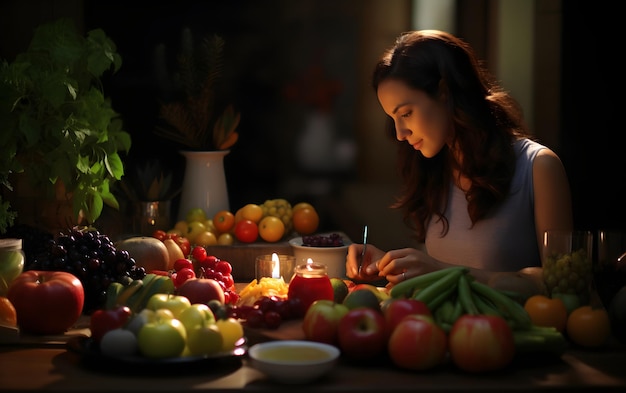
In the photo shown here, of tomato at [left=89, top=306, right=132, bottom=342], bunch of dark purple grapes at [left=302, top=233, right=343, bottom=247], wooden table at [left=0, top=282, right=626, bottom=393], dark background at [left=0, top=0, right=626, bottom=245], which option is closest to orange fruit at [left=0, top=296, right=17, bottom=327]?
wooden table at [left=0, top=282, right=626, bottom=393]

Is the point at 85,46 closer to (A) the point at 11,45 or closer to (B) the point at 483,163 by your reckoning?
(A) the point at 11,45

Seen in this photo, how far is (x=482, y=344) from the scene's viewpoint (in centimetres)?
183

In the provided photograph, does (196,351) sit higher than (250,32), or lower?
lower

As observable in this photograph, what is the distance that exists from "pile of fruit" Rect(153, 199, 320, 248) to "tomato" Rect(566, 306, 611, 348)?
5.42ft

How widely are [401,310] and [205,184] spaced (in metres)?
1.96

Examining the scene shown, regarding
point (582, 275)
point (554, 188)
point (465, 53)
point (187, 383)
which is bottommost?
point (187, 383)

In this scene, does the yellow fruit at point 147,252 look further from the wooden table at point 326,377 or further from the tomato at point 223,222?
the wooden table at point 326,377

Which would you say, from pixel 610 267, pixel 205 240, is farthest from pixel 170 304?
pixel 205 240

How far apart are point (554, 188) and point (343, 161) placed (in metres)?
1.56

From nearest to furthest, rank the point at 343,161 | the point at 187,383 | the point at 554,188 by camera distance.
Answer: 1. the point at 187,383
2. the point at 554,188
3. the point at 343,161

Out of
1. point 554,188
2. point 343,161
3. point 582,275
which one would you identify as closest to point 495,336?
point 582,275

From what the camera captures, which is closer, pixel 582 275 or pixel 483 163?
pixel 582 275

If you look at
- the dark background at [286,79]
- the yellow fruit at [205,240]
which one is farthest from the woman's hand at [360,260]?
the dark background at [286,79]

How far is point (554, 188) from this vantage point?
9.06ft
